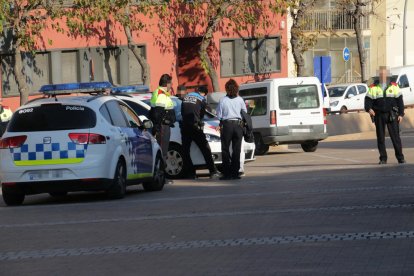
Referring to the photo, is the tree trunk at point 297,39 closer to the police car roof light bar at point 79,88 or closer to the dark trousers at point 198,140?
the dark trousers at point 198,140

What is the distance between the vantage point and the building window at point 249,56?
49.5 m

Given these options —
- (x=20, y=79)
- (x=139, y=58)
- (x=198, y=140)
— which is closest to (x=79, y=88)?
(x=198, y=140)

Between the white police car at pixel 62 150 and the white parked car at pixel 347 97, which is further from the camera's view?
the white parked car at pixel 347 97

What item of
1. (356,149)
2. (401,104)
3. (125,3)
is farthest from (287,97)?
(125,3)

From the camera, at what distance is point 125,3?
135ft

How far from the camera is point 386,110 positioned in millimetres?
23484

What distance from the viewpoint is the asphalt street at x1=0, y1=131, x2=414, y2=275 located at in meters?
10.3

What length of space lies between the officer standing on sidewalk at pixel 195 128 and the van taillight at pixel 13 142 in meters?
5.22

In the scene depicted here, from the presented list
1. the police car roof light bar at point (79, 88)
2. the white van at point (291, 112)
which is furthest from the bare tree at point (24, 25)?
the police car roof light bar at point (79, 88)

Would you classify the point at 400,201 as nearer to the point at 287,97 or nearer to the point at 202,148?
the point at 202,148

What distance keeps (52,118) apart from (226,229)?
5.22m

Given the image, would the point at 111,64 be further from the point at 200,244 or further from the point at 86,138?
the point at 200,244

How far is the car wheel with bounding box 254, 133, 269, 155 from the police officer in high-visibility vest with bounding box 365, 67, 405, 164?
7.88m

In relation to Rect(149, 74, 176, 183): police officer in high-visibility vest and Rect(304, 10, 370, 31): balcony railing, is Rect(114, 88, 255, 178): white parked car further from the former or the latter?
Rect(304, 10, 370, 31): balcony railing
